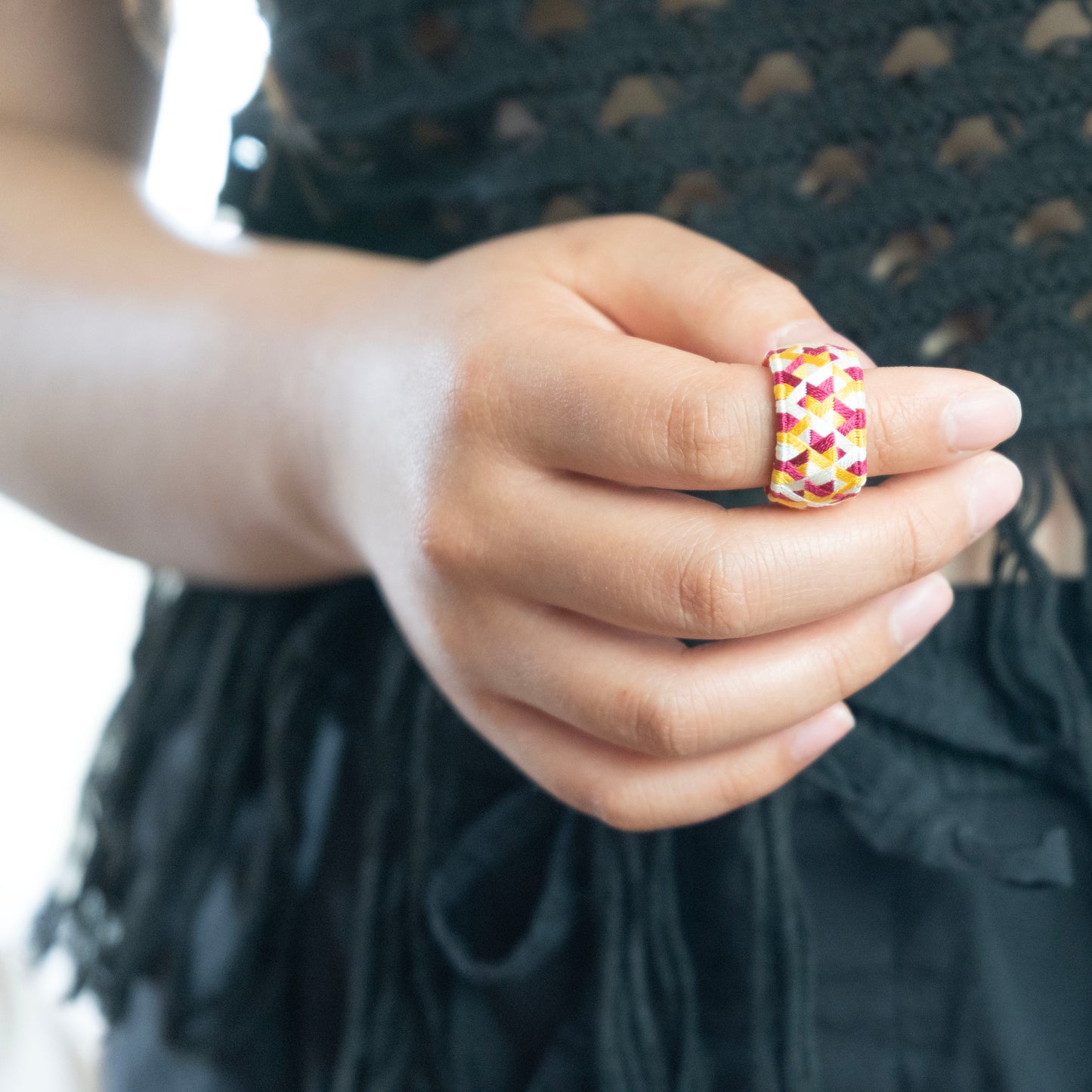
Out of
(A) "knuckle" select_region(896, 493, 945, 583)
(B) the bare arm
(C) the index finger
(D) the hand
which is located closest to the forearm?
(B) the bare arm

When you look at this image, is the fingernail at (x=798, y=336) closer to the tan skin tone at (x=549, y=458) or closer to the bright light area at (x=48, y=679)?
the tan skin tone at (x=549, y=458)

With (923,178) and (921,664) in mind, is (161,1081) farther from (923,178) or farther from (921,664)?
(923,178)

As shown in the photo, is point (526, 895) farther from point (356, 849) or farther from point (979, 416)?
point (979, 416)

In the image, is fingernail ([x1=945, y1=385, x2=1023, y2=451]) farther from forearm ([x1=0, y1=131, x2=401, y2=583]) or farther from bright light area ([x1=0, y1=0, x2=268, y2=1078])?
bright light area ([x1=0, y1=0, x2=268, y2=1078])

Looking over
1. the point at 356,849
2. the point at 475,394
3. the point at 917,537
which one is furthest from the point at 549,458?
the point at 356,849

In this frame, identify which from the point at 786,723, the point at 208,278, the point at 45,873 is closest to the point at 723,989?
the point at 786,723

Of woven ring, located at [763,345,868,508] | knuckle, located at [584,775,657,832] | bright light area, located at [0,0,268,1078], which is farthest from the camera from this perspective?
bright light area, located at [0,0,268,1078]
